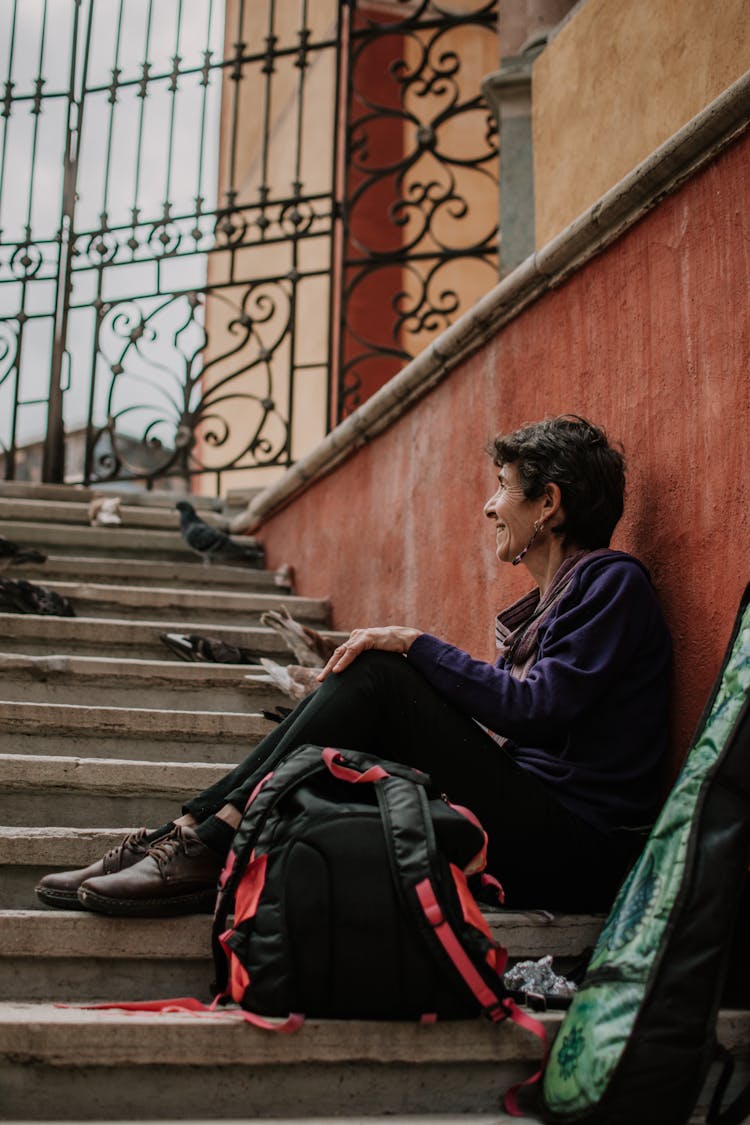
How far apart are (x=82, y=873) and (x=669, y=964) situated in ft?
3.79

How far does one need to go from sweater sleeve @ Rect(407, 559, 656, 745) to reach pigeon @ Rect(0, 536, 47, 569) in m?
2.64

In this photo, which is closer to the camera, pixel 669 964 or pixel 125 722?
pixel 669 964

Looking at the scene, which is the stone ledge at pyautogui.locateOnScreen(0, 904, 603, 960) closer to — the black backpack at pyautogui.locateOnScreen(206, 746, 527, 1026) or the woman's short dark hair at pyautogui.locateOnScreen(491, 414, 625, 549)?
the black backpack at pyautogui.locateOnScreen(206, 746, 527, 1026)

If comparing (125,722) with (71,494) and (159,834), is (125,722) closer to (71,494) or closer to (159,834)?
(159,834)

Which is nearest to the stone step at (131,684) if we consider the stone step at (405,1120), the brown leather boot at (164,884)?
the brown leather boot at (164,884)

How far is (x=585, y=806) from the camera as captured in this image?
8.00ft

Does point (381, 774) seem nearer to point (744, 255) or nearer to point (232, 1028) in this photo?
point (232, 1028)

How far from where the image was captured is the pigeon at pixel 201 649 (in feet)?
13.6

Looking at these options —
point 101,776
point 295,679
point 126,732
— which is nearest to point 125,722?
point 126,732

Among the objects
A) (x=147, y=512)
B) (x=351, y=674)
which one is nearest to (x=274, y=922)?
(x=351, y=674)

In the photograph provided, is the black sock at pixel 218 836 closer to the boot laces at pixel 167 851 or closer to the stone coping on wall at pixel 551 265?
the boot laces at pixel 167 851

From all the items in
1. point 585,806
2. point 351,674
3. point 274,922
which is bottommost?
point 274,922

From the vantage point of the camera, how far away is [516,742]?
8.63 feet

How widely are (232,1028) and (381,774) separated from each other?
0.47 metres
